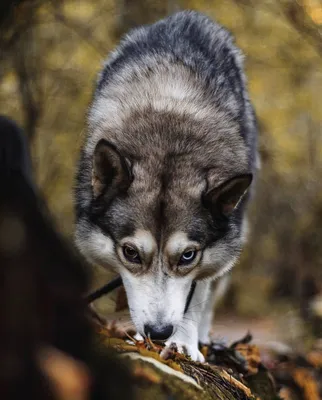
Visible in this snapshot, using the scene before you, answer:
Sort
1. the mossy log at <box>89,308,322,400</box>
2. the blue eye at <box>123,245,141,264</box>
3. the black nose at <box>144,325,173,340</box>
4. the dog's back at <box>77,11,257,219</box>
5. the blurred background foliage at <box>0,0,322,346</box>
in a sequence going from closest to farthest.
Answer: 1. the mossy log at <box>89,308,322,400</box>
2. the black nose at <box>144,325,173,340</box>
3. the blue eye at <box>123,245,141,264</box>
4. the dog's back at <box>77,11,257,219</box>
5. the blurred background foliage at <box>0,0,322,346</box>

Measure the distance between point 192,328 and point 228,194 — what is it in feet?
3.03

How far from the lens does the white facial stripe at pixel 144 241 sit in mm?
4422

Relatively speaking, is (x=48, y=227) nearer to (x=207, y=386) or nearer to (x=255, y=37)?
(x=207, y=386)

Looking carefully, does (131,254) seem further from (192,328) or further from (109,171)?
(192,328)

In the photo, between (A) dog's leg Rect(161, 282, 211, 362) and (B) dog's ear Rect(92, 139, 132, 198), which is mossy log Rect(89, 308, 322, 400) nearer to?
(A) dog's leg Rect(161, 282, 211, 362)

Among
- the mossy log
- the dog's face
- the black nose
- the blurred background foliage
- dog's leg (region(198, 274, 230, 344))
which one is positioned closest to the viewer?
the mossy log

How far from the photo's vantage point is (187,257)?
4531mm

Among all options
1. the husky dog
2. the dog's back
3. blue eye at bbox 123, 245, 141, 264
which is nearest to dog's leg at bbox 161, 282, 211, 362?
the husky dog

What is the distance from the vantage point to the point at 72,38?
1263 centimetres

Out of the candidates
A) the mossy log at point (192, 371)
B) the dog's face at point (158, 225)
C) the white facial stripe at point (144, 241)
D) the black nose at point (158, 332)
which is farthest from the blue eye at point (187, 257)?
the mossy log at point (192, 371)

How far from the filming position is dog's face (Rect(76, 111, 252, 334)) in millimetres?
4348

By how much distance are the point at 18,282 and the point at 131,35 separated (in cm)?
487

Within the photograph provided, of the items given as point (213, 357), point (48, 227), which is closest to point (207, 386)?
point (48, 227)

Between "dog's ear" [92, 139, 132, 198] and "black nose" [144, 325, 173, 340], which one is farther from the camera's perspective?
"dog's ear" [92, 139, 132, 198]
